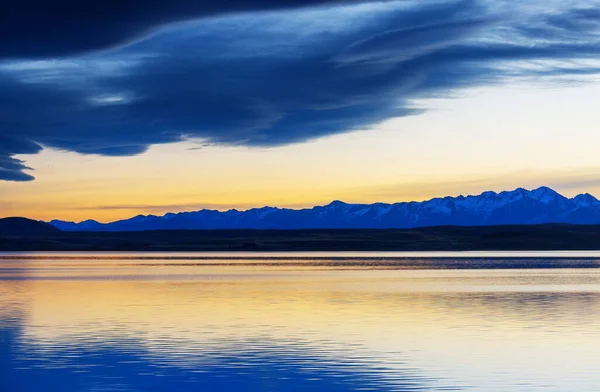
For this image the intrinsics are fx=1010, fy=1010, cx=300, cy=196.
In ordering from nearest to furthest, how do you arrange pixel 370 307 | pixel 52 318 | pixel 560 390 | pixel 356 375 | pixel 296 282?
pixel 560 390 < pixel 356 375 < pixel 52 318 < pixel 370 307 < pixel 296 282

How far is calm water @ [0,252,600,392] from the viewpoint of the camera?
26781mm

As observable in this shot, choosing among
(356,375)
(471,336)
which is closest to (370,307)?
(471,336)

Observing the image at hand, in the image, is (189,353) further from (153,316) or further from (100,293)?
(100,293)

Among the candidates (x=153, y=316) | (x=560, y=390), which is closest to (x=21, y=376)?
(x=560, y=390)

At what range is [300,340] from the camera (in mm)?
35438

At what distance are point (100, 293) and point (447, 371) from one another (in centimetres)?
3724

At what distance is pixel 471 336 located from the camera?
3644cm

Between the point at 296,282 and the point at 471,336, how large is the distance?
39431 mm

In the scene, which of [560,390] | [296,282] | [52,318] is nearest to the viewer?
[560,390]

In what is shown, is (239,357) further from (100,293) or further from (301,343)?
(100,293)

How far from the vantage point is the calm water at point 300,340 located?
26.8 metres

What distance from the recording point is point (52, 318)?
44.2 meters

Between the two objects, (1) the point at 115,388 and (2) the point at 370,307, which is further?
(2) the point at 370,307

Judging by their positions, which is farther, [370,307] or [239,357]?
[370,307]
